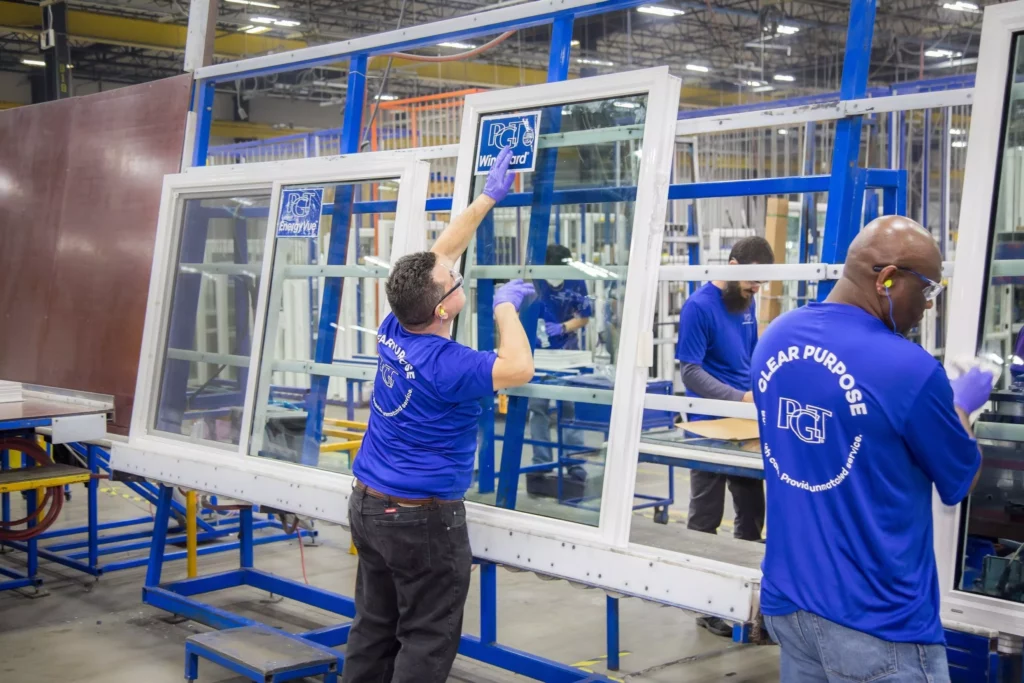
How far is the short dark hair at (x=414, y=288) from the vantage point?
317 centimetres

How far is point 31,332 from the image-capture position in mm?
6160

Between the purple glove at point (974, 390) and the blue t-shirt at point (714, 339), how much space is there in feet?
8.64

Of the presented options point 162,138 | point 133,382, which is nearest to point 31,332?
point 133,382

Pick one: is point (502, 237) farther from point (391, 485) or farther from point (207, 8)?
point (207, 8)

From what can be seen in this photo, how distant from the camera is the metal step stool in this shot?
3965 mm

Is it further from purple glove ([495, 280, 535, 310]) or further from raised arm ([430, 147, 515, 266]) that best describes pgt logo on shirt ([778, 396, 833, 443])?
raised arm ([430, 147, 515, 266])

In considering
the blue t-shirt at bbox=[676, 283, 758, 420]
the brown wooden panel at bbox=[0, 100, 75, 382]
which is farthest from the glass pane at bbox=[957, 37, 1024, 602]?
the brown wooden panel at bbox=[0, 100, 75, 382]

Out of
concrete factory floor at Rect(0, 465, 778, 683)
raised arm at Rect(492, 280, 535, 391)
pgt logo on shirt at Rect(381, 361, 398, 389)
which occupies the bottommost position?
concrete factory floor at Rect(0, 465, 778, 683)

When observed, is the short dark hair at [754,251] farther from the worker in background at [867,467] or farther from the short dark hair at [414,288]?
the worker in background at [867,467]

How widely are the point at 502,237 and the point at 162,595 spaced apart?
280 centimetres

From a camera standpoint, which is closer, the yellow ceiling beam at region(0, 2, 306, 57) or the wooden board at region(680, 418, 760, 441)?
the wooden board at region(680, 418, 760, 441)

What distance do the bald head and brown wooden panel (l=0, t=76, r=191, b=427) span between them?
4.14 meters

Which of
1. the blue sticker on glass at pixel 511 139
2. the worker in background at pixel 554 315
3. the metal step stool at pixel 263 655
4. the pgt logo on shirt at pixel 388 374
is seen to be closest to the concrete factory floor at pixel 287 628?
the metal step stool at pixel 263 655

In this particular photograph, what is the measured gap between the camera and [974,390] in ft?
7.82
